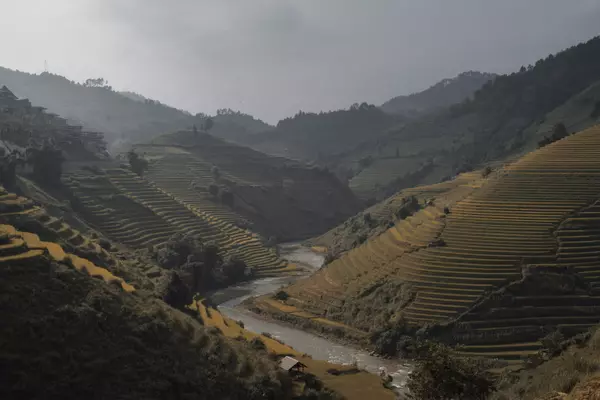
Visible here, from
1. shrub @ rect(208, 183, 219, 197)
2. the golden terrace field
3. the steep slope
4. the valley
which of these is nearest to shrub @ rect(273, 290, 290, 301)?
the valley

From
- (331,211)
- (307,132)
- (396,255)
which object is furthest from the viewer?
(307,132)

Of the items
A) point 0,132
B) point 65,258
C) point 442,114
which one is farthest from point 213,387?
point 442,114

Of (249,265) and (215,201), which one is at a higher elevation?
(215,201)

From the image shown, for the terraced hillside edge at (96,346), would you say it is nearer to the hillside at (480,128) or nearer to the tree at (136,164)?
the tree at (136,164)

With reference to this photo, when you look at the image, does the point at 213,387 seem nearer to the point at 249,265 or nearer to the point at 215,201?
the point at 249,265

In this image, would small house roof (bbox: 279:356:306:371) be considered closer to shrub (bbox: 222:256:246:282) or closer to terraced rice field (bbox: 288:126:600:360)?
terraced rice field (bbox: 288:126:600:360)

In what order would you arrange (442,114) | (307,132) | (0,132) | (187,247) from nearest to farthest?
(187,247)
(0,132)
(442,114)
(307,132)

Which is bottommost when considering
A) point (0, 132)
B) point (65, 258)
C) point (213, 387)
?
point (213, 387)
